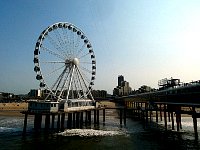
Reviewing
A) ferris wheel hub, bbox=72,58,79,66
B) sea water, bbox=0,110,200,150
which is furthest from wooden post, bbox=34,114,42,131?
ferris wheel hub, bbox=72,58,79,66

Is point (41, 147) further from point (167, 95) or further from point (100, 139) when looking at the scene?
point (167, 95)

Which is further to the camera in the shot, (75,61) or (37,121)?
(75,61)

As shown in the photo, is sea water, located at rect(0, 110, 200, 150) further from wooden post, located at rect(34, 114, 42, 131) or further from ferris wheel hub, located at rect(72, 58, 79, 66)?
ferris wheel hub, located at rect(72, 58, 79, 66)

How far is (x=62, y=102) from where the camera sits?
49.6 metres

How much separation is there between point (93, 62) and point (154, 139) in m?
31.7

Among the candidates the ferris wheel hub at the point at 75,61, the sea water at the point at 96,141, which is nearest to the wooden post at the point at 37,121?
the sea water at the point at 96,141

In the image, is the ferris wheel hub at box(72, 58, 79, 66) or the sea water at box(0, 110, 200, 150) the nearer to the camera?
the sea water at box(0, 110, 200, 150)

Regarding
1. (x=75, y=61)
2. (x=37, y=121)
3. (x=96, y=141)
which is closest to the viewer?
(x=96, y=141)

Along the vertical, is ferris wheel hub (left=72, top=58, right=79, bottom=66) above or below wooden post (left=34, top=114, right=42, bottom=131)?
above

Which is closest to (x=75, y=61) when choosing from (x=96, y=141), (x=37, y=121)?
(x=37, y=121)

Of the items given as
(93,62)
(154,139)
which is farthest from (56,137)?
(93,62)

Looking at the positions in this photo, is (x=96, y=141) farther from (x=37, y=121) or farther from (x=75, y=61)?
(x=75, y=61)

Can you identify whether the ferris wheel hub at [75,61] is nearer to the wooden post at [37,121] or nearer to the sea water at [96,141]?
the wooden post at [37,121]

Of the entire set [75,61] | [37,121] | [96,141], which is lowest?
[96,141]
